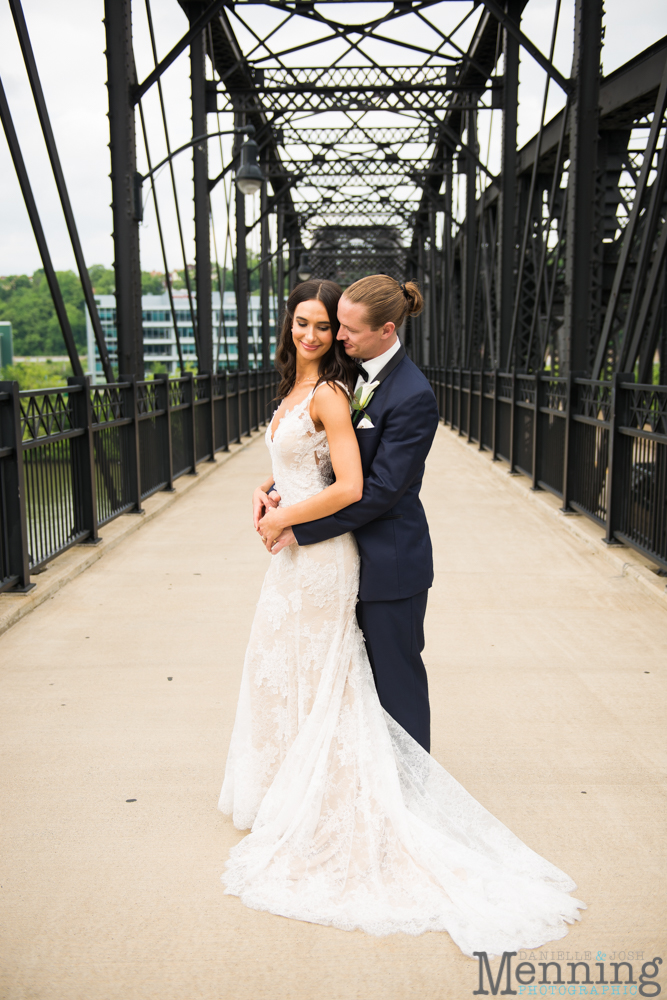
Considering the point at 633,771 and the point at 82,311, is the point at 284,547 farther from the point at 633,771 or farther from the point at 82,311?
the point at 82,311

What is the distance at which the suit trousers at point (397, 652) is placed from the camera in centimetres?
272

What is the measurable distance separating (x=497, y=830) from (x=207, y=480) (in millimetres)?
9741

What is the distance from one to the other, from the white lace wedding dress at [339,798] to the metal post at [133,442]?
6282 millimetres

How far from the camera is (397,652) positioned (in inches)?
107

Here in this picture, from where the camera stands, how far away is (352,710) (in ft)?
8.88

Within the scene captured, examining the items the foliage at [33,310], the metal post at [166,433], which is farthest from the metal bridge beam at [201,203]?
the foliage at [33,310]

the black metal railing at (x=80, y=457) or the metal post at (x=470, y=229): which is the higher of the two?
the metal post at (x=470, y=229)

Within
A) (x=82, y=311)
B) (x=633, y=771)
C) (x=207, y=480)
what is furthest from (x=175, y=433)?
(x=82, y=311)

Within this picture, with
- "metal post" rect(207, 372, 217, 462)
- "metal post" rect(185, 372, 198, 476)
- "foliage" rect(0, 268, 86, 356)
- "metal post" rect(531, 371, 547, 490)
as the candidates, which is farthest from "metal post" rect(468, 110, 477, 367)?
"foliage" rect(0, 268, 86, 356)

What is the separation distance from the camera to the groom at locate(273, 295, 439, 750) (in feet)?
8.47

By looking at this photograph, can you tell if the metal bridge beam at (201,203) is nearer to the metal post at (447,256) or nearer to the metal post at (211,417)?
the metal post at (211,417)

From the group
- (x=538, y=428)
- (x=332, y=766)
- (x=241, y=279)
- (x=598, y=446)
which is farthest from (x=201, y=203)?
(x=332, y=766)

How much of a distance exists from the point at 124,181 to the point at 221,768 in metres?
7.75

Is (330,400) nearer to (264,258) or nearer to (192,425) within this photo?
(192,425)
